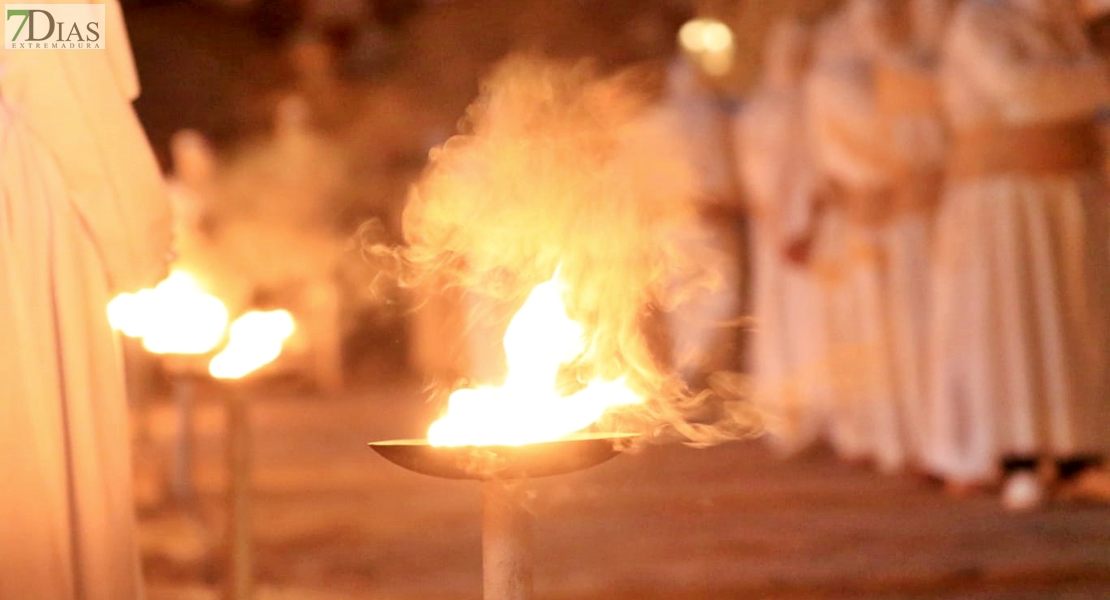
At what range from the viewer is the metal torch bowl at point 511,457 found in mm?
1965

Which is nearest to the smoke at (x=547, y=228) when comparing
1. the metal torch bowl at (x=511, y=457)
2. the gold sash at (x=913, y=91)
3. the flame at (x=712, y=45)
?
the metal torch bowl at (x=511, y=457)

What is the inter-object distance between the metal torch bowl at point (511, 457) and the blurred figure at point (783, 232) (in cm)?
544

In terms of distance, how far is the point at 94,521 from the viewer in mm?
2619

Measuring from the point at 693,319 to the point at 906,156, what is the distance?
3433 millimetres

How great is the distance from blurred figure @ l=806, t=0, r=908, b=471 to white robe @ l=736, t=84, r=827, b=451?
0.35 metres

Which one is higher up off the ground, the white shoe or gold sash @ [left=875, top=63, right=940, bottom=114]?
gold sash @ [left=875, top=63, right=940, bottom=114]

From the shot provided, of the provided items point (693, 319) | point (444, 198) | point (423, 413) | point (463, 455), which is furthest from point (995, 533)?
point (423, 413)

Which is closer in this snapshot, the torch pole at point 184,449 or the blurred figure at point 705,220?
the torch pole at point 184,449

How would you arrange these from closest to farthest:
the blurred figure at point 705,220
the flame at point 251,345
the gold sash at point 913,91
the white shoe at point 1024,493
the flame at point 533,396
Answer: the flame at point 533,396 → the flame at point 251,345 → the white shoe at point 1024,493 → the gold sash at point 913,91 → the blurred figure at point 705,220

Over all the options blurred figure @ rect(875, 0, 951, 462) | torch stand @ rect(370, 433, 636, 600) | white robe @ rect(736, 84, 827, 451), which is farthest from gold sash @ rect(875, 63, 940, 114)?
torch stand @ rect(370, 433, 636, 600)

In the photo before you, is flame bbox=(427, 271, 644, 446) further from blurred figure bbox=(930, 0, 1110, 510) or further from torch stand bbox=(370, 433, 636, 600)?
blurred figure bbox=(930, 0, 1110, 510)

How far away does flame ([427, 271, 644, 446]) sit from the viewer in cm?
225

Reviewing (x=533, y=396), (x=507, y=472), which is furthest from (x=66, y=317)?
(x=507, y=472)

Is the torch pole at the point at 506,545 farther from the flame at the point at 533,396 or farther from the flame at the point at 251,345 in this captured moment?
the flame at the point at 251,345
